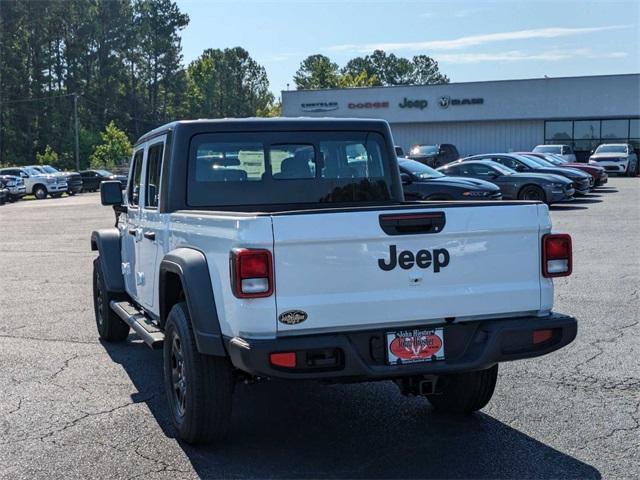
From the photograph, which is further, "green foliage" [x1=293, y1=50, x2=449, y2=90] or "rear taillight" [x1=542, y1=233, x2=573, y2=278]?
"green foliage" [x1=293, y1=50, x2=449, y2=90]

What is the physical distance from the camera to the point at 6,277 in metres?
12.8

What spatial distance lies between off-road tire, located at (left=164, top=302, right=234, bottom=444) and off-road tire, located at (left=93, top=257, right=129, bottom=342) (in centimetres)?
297

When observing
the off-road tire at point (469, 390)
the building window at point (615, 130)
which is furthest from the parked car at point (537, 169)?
the building window at point (615, 130)

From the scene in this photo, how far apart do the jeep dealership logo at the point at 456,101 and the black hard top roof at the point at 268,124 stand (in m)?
50.4

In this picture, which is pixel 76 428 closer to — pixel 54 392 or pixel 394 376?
pixel 54 392

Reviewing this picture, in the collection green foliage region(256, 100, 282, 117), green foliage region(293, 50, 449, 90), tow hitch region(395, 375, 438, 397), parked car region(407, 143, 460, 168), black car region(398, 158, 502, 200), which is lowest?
tow hitch region(395, 375, 438, 397)

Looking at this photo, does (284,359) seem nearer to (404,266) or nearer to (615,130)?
(404,266)

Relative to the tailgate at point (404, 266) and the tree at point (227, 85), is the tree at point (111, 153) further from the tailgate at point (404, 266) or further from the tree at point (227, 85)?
the tailgate at point (404, 266)

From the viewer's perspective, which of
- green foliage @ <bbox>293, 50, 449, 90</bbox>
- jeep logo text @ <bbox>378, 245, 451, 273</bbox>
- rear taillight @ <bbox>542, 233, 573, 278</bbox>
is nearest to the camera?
jeep logo text @ <bbox>378, 245, 451, 273</bbox>

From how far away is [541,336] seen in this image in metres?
4.73

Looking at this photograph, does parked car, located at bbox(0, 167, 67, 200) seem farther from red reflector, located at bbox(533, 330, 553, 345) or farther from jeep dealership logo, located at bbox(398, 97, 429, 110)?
red reflector, located at bbox(533, 330, 553, 345)

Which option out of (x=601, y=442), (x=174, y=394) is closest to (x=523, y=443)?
(x=601, y=442)

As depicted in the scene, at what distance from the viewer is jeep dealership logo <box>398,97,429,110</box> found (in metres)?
56.7

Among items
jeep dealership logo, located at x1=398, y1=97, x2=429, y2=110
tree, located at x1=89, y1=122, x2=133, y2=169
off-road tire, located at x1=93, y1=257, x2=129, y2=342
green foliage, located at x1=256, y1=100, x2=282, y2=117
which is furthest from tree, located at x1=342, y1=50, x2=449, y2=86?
off-road tire, located at x1=93, y1=257, x2=129, y2=342
